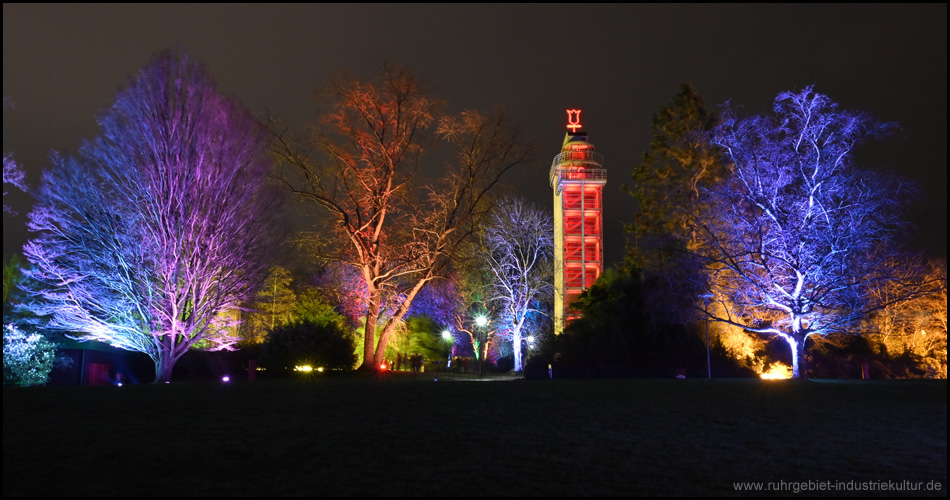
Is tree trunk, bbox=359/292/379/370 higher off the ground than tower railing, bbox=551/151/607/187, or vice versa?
tower railing, bbox=551/151/607/187

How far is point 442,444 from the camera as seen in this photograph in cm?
876

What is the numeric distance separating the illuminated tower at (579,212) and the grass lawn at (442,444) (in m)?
49.3

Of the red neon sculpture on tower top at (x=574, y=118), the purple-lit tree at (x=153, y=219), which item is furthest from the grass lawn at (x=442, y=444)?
the red neon sculpture on tower top at (x=574, y=118)

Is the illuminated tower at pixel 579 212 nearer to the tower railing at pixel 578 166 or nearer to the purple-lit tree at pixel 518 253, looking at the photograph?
the tower railing at pixel 578 166

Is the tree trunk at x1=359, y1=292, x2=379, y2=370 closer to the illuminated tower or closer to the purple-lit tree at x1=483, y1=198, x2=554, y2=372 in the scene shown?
the purple-lit tree at x1=483, y1=198, x2=554, y2=372

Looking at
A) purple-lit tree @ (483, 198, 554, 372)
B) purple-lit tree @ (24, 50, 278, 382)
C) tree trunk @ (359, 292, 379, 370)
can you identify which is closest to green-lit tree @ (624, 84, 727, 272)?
purple-lit tree @ (483, 198, 554, 372)

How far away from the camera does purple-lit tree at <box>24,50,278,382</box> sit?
2045 cm

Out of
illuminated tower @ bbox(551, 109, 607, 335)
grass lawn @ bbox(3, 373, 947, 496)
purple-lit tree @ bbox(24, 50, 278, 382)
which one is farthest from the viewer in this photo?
illuminated tower @ bbox(551, 109, 607, 335)

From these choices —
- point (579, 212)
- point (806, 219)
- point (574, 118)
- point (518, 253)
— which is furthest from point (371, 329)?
point (574, 118)

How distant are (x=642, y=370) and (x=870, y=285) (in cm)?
931

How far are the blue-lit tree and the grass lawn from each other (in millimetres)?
10754

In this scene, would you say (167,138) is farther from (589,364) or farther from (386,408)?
(589,364)

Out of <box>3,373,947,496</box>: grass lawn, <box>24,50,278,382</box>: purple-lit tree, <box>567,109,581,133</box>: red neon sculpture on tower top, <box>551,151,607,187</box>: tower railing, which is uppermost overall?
<box>567,109,581,133</box>: red neon sculpture on tower top

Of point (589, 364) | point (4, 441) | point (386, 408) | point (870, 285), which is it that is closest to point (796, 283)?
point (870, 285)
